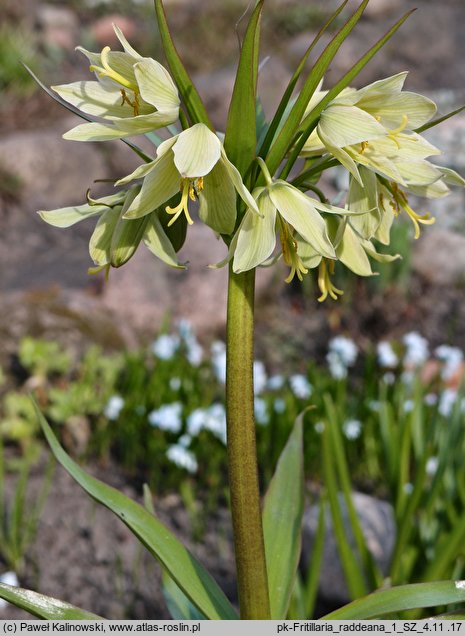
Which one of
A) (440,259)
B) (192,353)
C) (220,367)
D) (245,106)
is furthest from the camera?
(440,259)

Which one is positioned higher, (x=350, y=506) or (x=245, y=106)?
(x=245, y=106)

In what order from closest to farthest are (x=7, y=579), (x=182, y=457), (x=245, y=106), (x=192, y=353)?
(x=245, y=106), (x=7, y=579), (x=182, y=457), (x=192, y=353)

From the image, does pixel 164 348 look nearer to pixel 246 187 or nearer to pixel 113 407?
pixel 113 407

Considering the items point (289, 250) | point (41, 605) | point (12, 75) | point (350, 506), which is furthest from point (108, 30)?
point (41, 605)

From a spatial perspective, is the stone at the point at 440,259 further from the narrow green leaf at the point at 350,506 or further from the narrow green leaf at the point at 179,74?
the narrow green leaf at the point at 179,74

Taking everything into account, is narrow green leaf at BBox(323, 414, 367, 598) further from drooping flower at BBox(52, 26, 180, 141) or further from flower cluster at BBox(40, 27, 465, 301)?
drooping flower at BBox(52, 26, 180, 141)

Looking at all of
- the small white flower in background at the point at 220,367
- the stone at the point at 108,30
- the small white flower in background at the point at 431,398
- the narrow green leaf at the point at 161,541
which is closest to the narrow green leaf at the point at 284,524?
the narrow green leaf at the point at 161,541

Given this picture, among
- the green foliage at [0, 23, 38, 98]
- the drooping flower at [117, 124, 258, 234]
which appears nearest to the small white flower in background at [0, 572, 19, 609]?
the drooping flower at [117, 124, 258, 234]
